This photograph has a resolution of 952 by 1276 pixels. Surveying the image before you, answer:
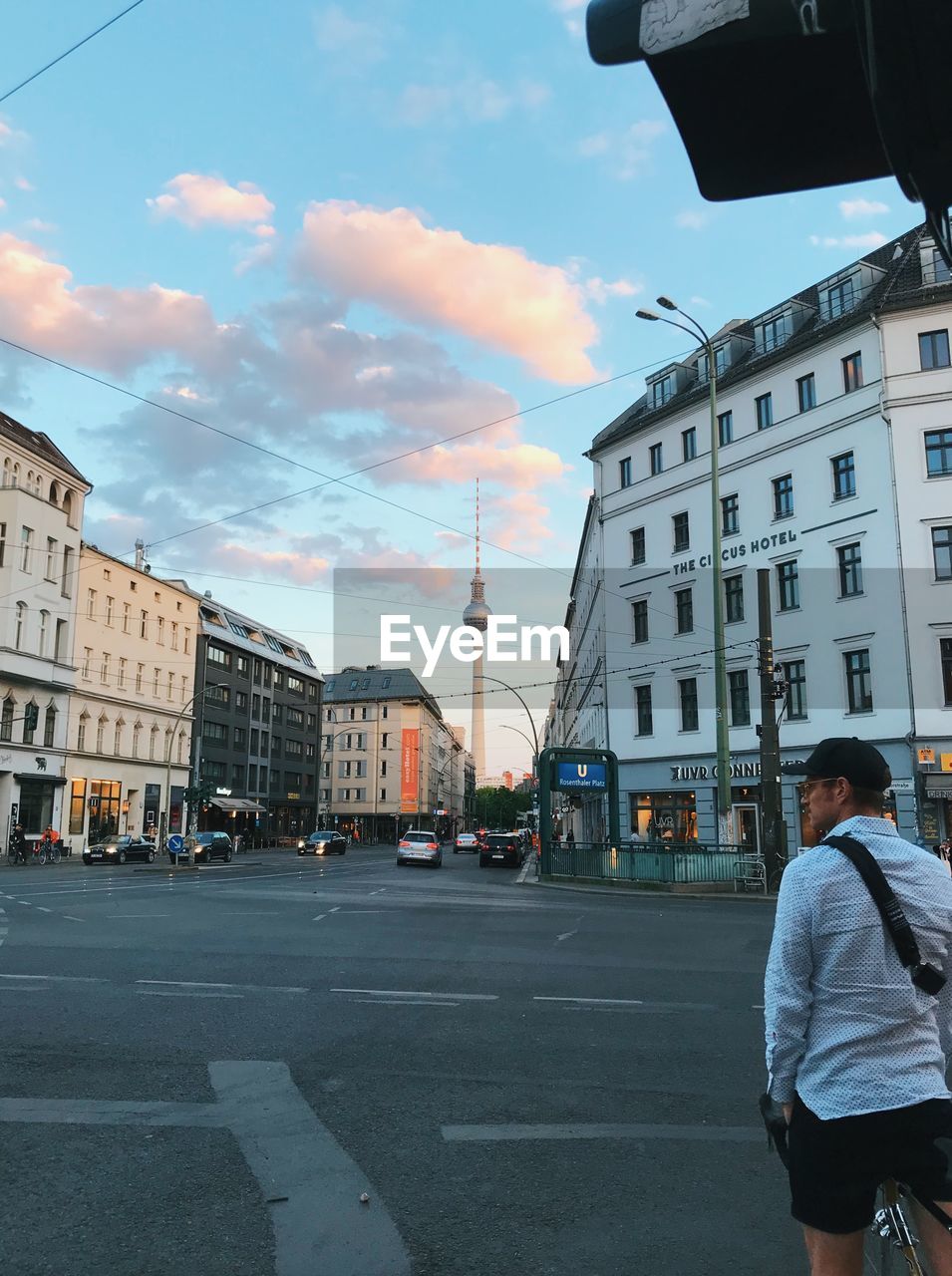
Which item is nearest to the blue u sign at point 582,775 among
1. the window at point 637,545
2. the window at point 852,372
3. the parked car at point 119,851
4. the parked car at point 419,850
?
the window at point 637,545

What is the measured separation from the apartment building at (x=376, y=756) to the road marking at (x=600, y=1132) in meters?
111

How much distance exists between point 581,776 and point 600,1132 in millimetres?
28504

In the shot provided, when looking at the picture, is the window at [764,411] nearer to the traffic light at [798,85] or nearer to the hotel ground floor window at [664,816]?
the hotel ground floor window at [664,816]

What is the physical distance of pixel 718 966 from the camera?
12.0 meters

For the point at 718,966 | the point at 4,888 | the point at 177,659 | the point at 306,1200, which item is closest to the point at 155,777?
the point at 177,659

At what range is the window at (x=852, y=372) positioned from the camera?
1323 inches

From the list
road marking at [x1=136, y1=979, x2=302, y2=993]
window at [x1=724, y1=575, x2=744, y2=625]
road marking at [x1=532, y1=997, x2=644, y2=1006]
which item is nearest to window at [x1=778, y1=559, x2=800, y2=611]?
window at [x1=724, y1=575, x2=744, y2=625]

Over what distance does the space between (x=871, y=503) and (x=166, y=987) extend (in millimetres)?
Answer: 28713

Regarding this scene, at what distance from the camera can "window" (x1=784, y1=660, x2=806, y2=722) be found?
1364 inches

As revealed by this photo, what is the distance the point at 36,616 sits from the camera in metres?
53.7

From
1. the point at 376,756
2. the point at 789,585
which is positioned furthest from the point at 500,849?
the point at 376,756

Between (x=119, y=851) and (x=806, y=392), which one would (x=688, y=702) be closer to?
(x=806, y=392)

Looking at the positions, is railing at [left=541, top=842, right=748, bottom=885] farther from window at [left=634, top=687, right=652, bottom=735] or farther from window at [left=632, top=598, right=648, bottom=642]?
window at [left=632, top=598, right=648, bottom=642]

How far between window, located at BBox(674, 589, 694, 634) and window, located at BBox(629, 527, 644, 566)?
10.4 feet
